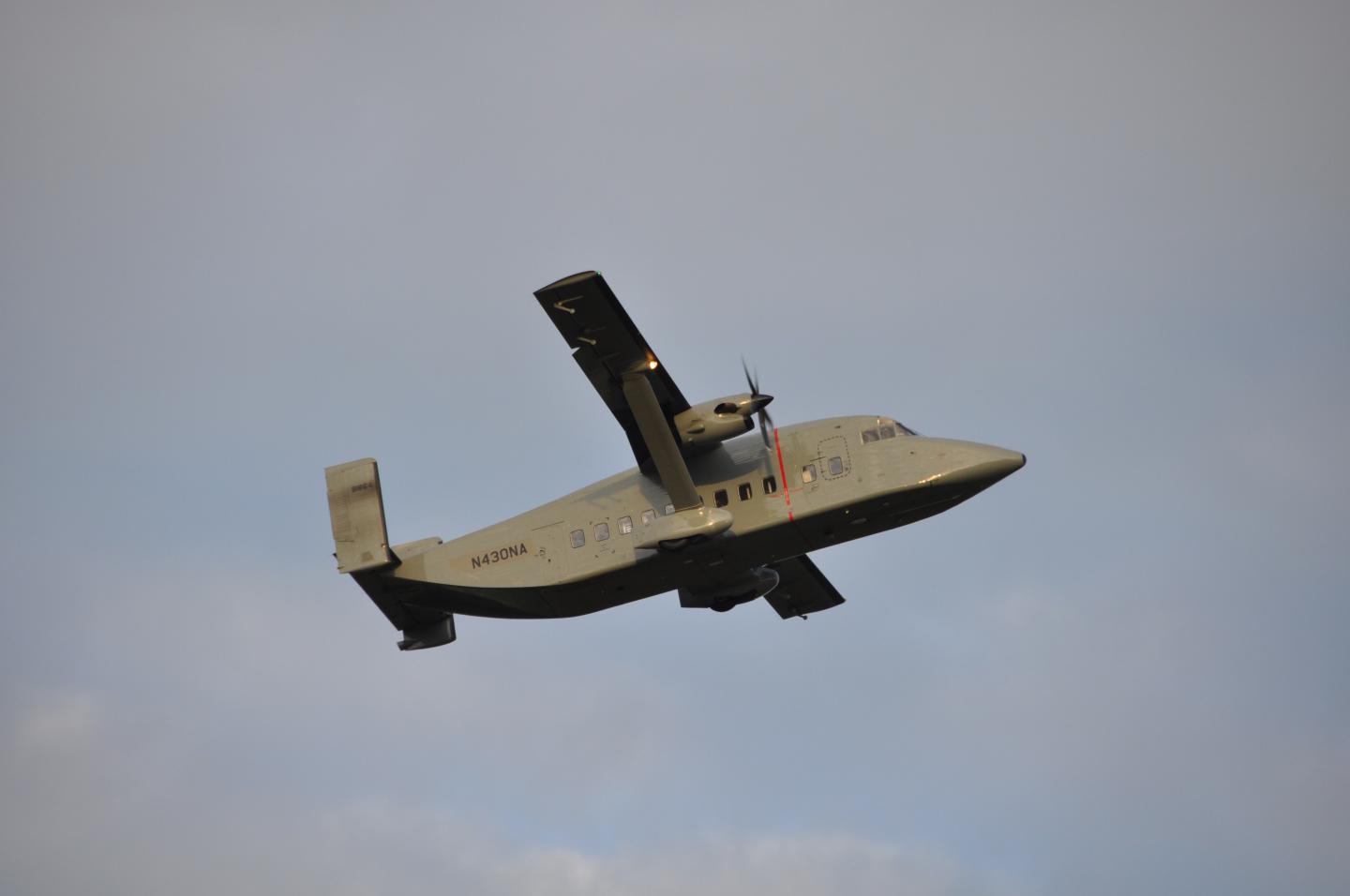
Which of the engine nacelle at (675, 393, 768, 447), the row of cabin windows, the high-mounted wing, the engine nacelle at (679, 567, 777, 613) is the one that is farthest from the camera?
the high-mounted wing

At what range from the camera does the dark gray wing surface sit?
26.9 meters

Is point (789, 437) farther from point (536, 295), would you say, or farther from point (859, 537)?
point (536, 295)

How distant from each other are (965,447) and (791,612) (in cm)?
713

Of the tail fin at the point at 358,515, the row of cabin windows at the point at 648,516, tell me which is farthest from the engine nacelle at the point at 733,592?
the tail fin at the point at 358,515

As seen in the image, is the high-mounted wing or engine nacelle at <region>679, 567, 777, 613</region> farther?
the high-mounted wing

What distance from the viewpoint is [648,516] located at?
2911cm

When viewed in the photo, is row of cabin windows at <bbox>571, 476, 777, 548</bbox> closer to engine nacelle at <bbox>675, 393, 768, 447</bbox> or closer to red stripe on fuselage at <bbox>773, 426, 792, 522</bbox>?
red stripe on fuselage at <bbox>773, 426, 792, 522</bbox>

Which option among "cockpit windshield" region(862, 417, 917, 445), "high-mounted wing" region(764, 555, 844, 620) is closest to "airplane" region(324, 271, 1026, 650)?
"cockpit windshield" region(862, 417, 917, 445)

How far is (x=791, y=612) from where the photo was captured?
112ft

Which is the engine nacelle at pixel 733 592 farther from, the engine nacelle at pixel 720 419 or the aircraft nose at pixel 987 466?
the aircraft nose at pixel 987 466

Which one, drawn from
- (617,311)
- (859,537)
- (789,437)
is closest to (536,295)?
(617,311)

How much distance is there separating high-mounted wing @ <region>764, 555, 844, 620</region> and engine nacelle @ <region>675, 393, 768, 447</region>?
18.2 ft

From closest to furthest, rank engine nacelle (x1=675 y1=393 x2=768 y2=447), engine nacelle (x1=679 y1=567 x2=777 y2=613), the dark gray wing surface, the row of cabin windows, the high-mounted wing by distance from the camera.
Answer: the dark gray wing surface
engine nacelle (x1=675 y1=393 x2=768 y2=447)
the row of cabin windows
engine nacelle (x1=679 y1=567 x2=777 y2=613)
the high-mounted wing

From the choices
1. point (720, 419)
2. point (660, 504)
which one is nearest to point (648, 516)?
point (660, 504)
